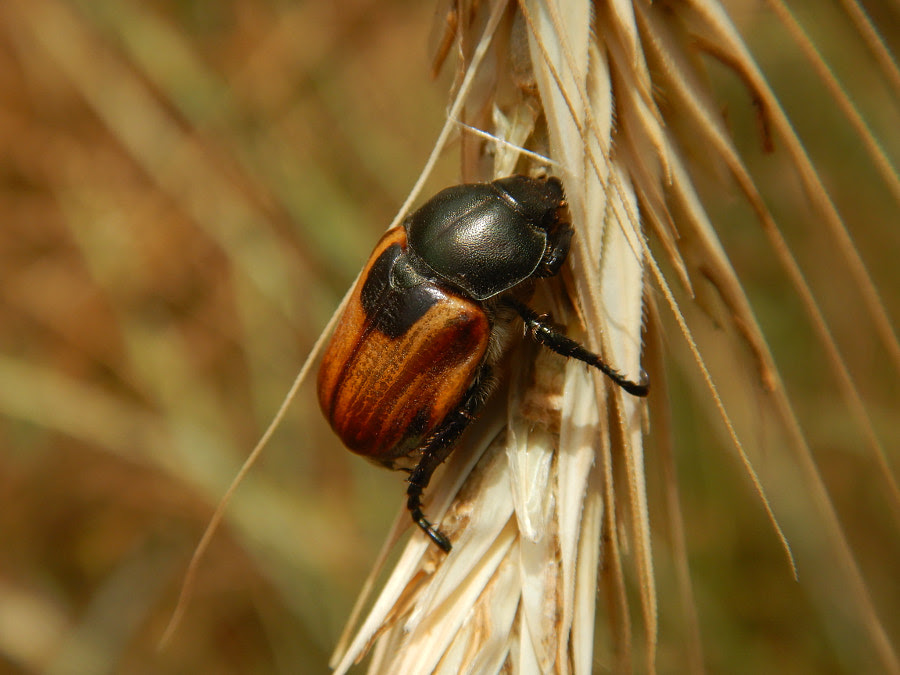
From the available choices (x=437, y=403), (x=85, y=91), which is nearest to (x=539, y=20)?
(x=437, y=403)

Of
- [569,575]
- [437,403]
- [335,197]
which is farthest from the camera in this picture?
[335,197]

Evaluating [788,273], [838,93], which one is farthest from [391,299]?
[838,93]

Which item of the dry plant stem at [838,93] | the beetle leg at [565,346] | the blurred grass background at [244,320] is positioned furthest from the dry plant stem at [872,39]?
the blurred grass background at [244,320]

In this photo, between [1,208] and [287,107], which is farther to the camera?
[1,208]

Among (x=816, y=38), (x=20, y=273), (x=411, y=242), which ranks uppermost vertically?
(x=20, y=273)

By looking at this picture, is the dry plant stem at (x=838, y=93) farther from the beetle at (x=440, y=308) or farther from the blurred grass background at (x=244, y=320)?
the blurred grass background at (x=244, y=320)

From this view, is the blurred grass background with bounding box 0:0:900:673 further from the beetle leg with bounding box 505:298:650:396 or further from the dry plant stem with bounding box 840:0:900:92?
the dry plant stem with bounding box 840:0:900:92

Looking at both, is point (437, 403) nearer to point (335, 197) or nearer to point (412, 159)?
point (335, 197)
